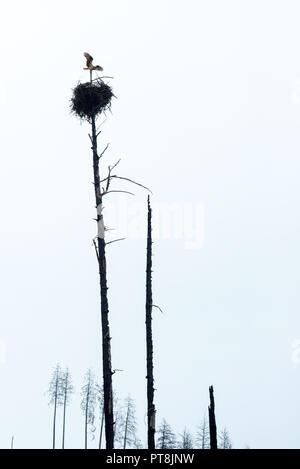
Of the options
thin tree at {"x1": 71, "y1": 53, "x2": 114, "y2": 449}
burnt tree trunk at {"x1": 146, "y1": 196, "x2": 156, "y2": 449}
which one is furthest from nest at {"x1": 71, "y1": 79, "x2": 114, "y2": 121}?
burnt tree trunk at {"x1": 146, "y1": 196, "x2": 156, "y2": 449}

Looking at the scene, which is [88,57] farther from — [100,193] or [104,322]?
[104,322]

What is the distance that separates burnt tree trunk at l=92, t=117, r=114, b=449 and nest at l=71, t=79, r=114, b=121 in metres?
0.84

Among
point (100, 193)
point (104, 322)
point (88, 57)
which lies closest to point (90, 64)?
point (88, 57)

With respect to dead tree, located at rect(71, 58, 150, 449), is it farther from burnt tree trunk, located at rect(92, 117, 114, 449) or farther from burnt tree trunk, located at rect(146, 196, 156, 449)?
burnt tree trunk, located at rect(146, 196, 156, 449)

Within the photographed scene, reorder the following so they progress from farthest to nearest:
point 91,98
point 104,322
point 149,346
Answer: point 149,346
point 91,98
point 104,322

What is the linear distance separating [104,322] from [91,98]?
18.9 ft

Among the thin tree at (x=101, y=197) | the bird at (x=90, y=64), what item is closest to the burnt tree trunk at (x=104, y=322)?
the thin tree at (x=101, y=197)

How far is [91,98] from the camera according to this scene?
567 inches

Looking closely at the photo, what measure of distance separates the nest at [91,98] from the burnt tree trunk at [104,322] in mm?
836

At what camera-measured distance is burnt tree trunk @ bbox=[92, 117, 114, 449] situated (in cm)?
1311

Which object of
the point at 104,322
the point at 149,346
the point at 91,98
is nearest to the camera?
the point at 104,322

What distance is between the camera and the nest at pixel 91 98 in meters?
14.4
